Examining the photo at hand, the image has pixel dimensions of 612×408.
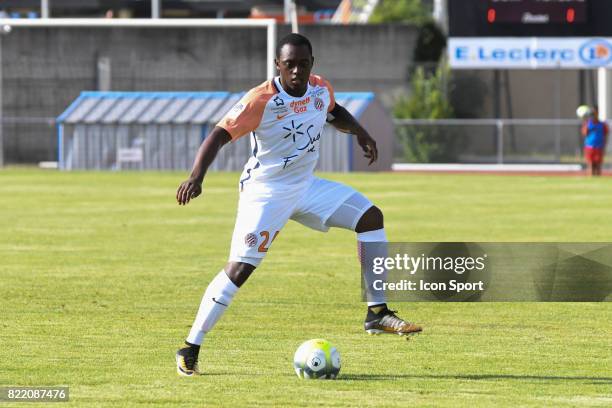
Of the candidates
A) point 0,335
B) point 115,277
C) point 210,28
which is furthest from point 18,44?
point 0,335

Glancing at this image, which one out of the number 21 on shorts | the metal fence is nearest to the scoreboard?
the metal fence

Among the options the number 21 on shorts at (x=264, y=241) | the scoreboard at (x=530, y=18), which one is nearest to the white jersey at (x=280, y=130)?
the number 21 on shorts at (x=264, y=241)

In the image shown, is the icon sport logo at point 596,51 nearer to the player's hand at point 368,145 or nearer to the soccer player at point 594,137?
the soccer player at point 594,137

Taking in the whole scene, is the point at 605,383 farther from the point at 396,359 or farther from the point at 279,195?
the point at 279,195

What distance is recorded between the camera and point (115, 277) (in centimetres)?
1539

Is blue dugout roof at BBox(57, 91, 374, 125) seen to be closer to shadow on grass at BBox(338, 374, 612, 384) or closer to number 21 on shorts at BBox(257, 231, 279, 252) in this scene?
number 21 on shorts at BBox(257, 231, 279, 252)

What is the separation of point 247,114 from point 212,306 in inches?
49.4

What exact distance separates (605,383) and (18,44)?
145 ft

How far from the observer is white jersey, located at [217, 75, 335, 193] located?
923cm

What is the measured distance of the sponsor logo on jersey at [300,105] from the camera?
940cm

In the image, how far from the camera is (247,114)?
9164 millimetres

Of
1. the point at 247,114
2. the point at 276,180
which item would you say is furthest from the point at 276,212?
the point at 247,114

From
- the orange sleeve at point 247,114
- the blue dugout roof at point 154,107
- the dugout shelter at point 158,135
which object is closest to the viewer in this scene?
the orange sleeve at point 247,114

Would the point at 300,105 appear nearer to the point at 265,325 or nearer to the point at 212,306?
the point at 212,306
